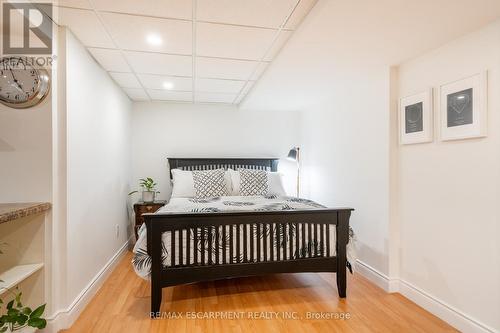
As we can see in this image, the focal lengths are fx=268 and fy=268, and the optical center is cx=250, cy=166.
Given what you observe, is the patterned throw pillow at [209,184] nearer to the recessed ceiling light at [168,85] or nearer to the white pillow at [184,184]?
the white pillow at [184,184]

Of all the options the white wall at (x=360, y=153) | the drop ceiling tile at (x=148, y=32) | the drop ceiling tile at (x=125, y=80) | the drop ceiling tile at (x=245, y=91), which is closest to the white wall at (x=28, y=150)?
the drop ceiling tile at (x=148, y=32)

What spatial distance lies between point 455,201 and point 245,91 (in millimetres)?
2568

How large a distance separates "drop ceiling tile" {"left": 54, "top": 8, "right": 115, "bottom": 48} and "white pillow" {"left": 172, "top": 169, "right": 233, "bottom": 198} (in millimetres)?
1833

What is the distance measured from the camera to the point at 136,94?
3705 millimetres

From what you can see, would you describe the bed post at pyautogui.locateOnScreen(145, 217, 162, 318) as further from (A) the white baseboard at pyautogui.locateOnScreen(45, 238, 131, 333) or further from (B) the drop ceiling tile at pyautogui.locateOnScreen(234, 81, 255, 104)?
(B) the drop ceiling tile at pyautogui.locateOnScreen(234, 81, 255, 104)

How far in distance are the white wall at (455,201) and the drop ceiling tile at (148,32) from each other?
193 cm

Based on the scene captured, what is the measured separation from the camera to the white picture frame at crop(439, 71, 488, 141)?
1.73m

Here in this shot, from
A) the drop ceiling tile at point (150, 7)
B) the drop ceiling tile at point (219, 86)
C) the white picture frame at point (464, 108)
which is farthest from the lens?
the drop ceiling tile at point (219, 86)

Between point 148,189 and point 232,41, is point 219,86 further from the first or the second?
point 148,189

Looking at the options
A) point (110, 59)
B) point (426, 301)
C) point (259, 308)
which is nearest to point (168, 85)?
point (110, 59)

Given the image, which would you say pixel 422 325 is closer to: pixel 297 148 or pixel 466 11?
pixel 466 11

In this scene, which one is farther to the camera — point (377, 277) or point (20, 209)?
point (377, 277)

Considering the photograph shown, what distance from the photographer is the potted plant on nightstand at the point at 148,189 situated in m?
3.71

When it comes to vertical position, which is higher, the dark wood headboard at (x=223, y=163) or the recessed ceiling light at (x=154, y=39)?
the recessed ceiling light at (x=154, y=39)
